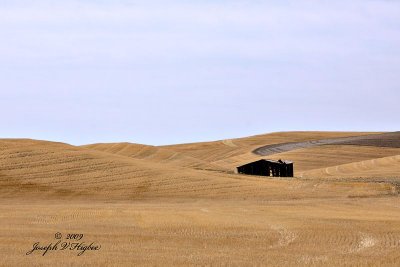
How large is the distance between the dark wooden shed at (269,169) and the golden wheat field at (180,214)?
5612mm

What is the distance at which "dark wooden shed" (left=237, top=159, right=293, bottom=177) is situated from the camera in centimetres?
6762

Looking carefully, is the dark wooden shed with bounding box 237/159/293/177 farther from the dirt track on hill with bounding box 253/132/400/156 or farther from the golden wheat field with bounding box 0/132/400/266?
the dirt track on hill with bounding box 253/132/400/156

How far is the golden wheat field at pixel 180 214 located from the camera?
23.1m

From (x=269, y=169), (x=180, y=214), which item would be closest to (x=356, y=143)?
(x=269, y=169)

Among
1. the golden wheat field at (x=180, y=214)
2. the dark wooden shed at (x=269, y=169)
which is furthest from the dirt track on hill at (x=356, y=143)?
the dark wooden shed at (x=269, y=169)

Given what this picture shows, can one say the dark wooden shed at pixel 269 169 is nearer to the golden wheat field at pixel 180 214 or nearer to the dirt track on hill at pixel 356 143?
the golden wheat field at pixel 180 214

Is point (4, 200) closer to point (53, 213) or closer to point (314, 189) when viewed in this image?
point (53, 213)

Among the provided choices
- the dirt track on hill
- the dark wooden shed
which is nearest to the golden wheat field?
the dark wooden shed

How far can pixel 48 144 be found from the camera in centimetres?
6506

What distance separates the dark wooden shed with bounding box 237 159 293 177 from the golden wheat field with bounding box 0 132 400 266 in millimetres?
5612

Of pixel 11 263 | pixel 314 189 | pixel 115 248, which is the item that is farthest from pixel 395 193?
pixel 11 263

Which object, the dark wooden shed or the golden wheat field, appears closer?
the golden wheat field

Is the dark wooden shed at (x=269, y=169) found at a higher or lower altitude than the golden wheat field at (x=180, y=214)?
higher

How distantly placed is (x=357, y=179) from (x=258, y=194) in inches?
416
